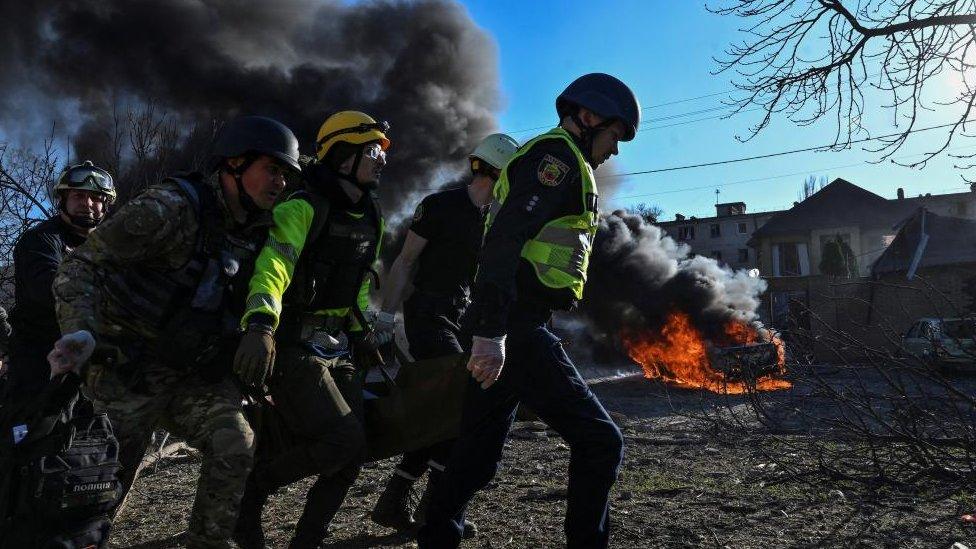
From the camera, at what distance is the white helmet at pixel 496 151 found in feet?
14.9

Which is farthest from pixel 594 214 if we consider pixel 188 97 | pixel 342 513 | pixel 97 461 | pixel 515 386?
pixel 188 97

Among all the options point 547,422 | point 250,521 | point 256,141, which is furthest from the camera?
point 250,521

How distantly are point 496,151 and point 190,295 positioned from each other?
229cm

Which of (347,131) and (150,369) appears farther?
(347,131)

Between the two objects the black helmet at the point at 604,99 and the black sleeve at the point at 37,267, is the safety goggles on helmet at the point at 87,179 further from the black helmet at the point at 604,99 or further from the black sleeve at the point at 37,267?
the black helmet at the point at 604,99

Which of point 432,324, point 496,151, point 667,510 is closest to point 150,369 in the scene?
point 432,324

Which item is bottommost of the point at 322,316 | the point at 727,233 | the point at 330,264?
the point at 322,316

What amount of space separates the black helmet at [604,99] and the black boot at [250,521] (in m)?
2.19

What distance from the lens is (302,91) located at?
20.8 m

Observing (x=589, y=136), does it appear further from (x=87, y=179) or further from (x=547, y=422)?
(x=87, y=179)

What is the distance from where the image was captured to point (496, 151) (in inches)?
180

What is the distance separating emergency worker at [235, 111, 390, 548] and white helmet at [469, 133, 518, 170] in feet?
3.24

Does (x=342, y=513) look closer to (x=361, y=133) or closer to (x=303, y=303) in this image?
(x=303, y=303)

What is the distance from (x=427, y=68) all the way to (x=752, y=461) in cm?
2011
